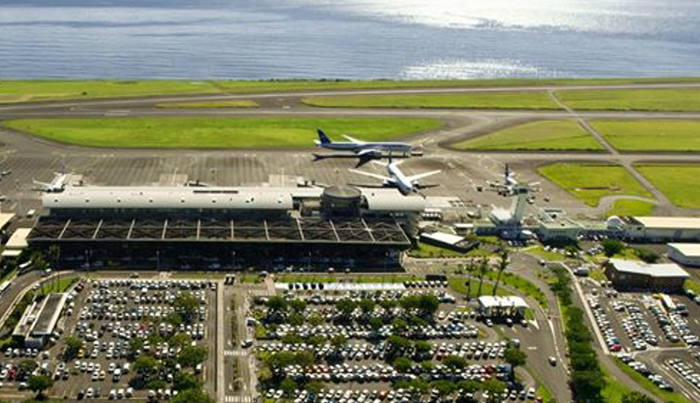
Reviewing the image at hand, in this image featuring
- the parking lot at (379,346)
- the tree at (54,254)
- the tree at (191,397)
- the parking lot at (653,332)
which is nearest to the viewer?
the tree at (191,397)

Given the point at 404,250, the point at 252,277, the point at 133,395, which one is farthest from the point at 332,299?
the point at 133,395

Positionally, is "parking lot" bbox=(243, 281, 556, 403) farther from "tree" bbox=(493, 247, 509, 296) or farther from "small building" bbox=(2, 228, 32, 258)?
"small building" bbox=(2, 228, 32, 258)

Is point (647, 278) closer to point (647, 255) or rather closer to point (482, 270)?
point (647, 255)

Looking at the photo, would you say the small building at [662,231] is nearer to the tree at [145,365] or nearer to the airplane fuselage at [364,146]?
the airplane fuselage at [364,146]

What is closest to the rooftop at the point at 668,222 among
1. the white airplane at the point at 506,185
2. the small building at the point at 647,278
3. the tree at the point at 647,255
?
the tree at the point at 647,255

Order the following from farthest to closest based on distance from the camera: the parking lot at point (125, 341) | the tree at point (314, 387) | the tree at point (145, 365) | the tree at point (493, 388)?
the tree at point (145, 365)
the tree at point (493, 388)
the parking lot at point (125, 341)
the tree at point (314, 387)

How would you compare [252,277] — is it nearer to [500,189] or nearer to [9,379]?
[9,379]

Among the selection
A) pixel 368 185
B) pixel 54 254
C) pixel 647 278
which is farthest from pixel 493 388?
pixel 368 185
